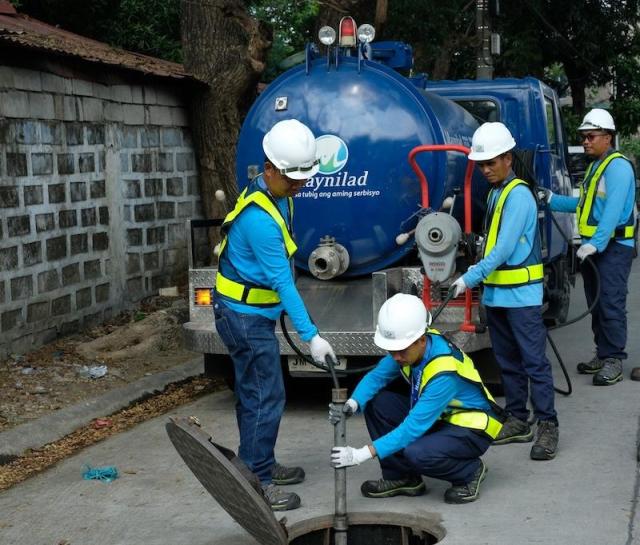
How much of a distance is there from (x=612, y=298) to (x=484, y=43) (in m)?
8.25

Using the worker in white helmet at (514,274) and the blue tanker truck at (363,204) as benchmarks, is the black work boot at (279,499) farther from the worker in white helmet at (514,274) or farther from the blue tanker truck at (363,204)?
the blue tanker truck at (363,204)

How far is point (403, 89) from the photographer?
759 cm

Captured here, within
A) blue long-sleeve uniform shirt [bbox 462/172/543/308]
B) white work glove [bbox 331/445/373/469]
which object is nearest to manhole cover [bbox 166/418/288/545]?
white work glove [bbox 331/445/373/469]

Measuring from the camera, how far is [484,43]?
15945 mm

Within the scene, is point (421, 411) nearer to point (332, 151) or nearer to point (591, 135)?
point (332, 151)

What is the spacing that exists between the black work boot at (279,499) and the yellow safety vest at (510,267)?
180 cm

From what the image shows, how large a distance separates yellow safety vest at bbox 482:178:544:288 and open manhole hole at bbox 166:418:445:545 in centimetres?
167

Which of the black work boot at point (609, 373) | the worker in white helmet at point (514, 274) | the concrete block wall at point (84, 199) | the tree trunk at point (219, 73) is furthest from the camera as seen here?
the tree trunk at point (219, 73)

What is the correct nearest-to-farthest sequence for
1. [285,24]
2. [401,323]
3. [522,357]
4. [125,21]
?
[401,323], [522,357], [125,21], [285,24]

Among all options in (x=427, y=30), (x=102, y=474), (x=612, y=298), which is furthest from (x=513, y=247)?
(x=427, y=30)

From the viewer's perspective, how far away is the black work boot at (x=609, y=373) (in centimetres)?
836

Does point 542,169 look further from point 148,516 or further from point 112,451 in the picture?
point 148,516

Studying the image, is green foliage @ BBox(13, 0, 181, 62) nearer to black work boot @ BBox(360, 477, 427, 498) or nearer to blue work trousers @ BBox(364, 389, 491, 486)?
blue work trousers @ BBox(364, 389, 491, 486)

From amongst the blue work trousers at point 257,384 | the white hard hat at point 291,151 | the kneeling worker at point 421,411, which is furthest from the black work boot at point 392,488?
the white hard hat at point 291,151
